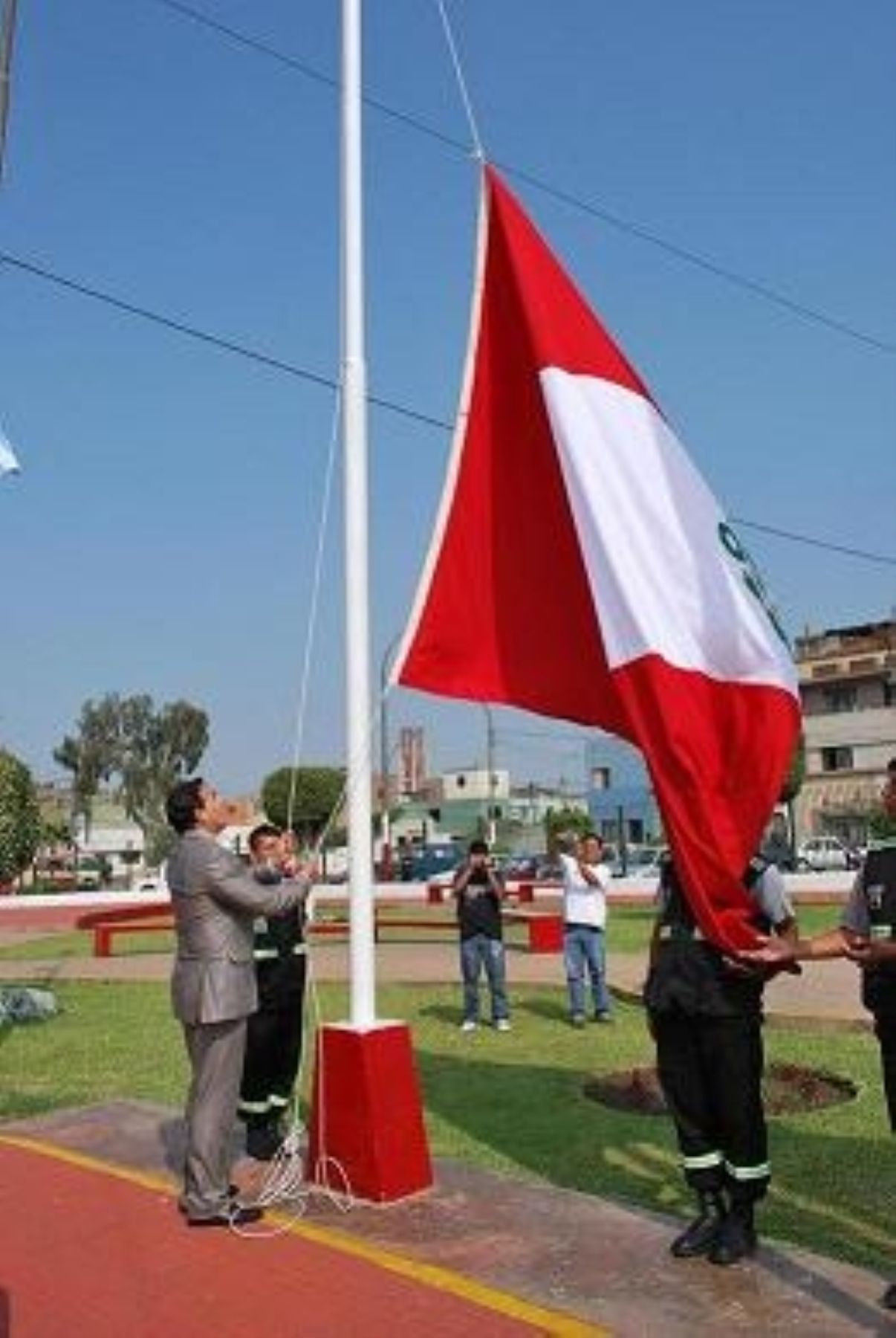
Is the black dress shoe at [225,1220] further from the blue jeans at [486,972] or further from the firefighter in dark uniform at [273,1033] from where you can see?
the blue jeans at [486,972]

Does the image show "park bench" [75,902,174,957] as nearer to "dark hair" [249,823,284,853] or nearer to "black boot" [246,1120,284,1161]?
"dark hair" [249,823,284,853]

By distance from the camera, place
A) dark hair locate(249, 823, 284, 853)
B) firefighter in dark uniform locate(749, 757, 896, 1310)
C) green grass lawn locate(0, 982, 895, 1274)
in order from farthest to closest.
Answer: dark hair locate(249, 823, 284, 853), green grass lawn locate(0, 982, 895, 1274), firefighter in dark uniform locate(749, 757, 896, 1310)

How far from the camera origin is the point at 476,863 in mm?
13469

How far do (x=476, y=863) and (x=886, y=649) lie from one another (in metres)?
68.5

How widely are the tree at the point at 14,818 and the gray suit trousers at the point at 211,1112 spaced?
1401cm

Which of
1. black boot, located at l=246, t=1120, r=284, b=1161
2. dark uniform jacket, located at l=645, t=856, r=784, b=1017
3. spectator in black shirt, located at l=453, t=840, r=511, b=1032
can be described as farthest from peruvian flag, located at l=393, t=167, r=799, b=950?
spectator in black shirt, located at l=453, t=840, r=511, b=1032

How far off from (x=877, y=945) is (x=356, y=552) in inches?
119

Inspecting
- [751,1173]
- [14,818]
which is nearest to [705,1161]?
[751,1173]

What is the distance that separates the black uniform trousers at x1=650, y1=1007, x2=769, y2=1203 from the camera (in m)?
5.98

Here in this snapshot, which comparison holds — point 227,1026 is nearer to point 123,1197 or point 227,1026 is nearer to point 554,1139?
point 123,1197

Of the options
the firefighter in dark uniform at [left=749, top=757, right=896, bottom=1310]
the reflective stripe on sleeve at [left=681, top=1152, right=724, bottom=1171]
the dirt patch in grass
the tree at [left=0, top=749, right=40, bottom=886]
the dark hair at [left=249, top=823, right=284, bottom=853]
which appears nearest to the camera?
the firefighter in dark uniform at [left=749, top=757, right=896, bottom=1310]

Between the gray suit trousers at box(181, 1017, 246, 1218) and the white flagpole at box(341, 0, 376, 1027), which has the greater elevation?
the white flagpole at box(341, 0, 376, 1027)

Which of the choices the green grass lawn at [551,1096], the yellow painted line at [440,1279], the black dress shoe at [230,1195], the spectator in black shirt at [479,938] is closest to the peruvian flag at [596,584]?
the yellow painted line at [440,1279]

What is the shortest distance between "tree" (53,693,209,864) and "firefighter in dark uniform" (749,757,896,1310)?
288ft
